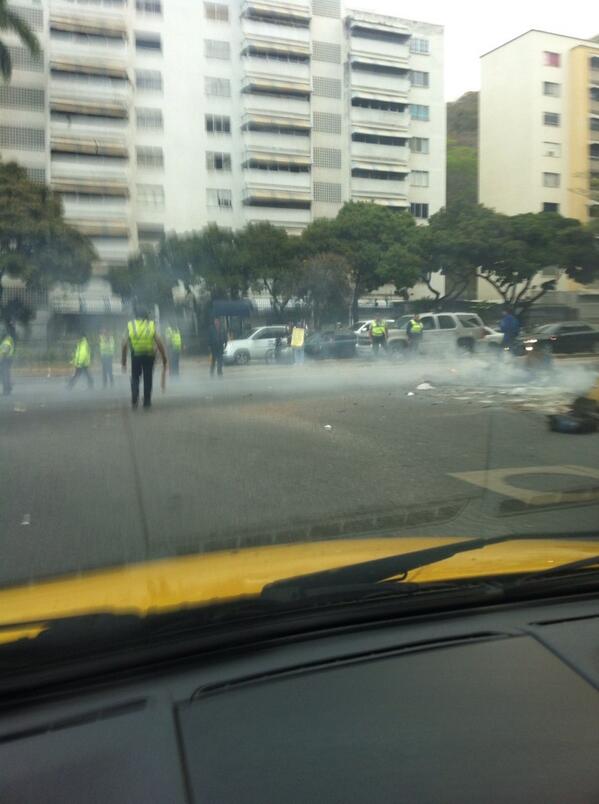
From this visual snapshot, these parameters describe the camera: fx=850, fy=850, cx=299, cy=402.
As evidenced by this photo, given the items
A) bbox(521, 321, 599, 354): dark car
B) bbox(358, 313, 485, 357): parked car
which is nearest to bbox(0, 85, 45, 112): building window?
bbox(521, 321, 599, 354): dark car

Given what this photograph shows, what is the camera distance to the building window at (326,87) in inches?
438

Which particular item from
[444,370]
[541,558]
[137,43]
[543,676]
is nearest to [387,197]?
[137,43]

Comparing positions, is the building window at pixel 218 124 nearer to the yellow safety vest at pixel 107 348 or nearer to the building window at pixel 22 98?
the building window at pixel 22 98

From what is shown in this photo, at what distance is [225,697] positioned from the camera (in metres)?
2.15

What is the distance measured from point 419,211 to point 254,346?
10.6 metres

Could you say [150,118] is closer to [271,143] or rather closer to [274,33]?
[274,33]

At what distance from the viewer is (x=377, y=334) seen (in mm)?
27344

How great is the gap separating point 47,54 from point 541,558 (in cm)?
658

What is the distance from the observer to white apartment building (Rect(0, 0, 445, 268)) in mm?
7602

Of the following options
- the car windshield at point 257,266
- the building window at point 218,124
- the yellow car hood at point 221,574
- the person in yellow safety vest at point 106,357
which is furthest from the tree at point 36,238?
the person in yellow safety vest at point 106,357

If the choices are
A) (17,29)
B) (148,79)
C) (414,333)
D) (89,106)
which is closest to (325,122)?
(148,79)

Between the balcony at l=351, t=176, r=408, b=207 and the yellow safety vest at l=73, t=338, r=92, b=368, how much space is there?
6.76 metres

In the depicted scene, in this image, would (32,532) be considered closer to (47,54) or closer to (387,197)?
(47,54)

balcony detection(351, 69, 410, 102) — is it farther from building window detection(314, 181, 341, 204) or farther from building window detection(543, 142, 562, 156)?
building window detection(543, 142, 562, 156)
